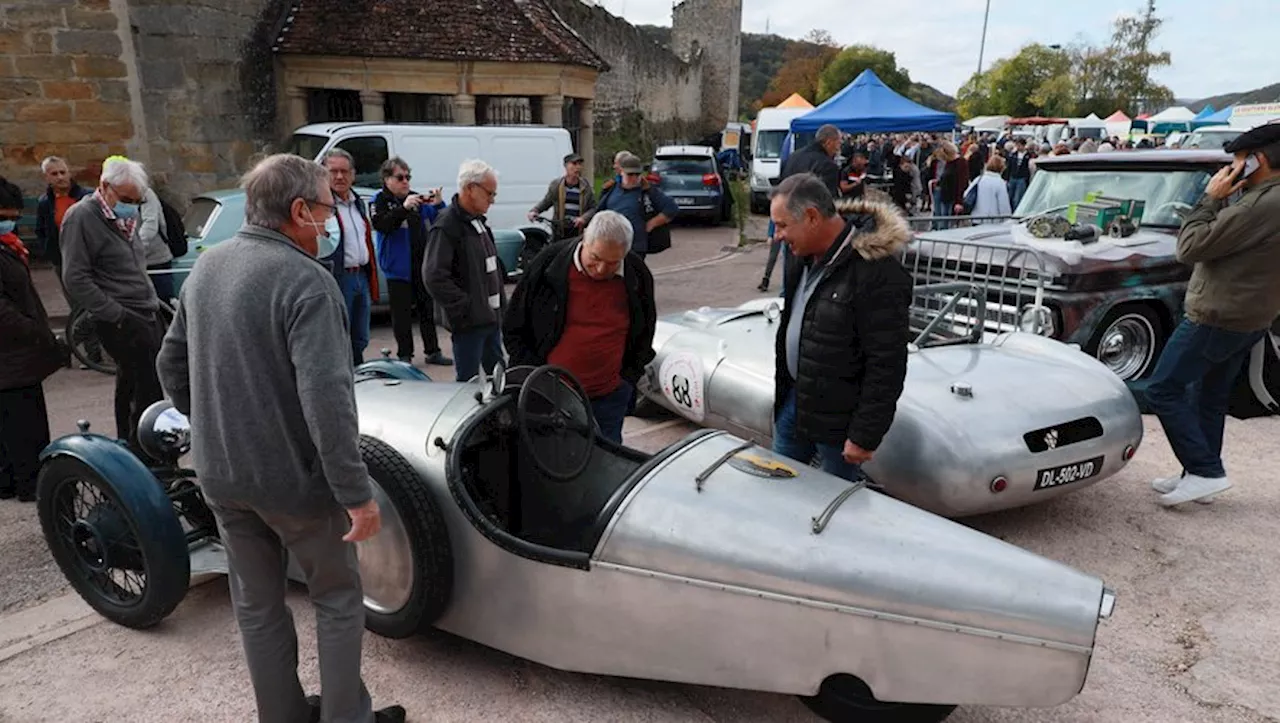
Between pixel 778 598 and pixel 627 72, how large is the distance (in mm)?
28102

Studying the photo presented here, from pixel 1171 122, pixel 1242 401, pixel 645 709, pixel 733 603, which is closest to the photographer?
pixel 733 603

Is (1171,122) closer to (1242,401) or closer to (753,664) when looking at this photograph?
(1242,401)

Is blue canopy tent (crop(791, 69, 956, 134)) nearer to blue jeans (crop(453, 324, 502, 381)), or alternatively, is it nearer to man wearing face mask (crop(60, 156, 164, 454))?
blue jeans (crop(453, 324, 502, 381))

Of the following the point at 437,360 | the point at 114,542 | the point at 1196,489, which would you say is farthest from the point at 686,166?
the point at 114,542

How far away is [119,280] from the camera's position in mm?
4324

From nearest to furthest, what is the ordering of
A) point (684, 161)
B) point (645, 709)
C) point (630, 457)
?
point (645, 709) < point (630, 457) < point (684, 161)

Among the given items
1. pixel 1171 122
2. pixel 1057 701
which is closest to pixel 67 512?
pixel 1057 701

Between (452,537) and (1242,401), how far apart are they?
580 cm

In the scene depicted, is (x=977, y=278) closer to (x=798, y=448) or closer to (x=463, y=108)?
(x=798, y=448)

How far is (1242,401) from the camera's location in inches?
228

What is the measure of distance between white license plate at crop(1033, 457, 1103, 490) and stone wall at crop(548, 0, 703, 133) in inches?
756

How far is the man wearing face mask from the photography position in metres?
4.14

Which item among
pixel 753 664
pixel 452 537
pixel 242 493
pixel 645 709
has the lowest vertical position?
pixel 645 709

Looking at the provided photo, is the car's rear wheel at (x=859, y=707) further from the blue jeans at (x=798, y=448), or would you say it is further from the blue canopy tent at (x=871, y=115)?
the blue canopy tent at (x=871, y=115)
